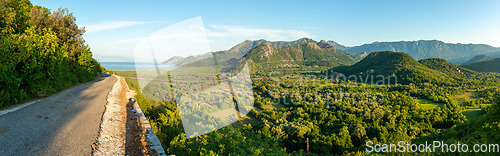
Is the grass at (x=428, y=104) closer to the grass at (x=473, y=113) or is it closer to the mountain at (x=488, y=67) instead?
the grass at (x=473, y=113)

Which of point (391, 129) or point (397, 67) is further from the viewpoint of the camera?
point (397, 67)

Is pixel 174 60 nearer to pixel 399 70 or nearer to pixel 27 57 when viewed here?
pixel 27 57

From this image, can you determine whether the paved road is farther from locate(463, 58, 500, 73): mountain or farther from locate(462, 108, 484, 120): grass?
locate(463, 58, 500, 73): mountain

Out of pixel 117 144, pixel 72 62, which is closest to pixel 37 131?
pixel 117 144

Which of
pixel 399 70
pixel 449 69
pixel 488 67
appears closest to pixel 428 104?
pixel 399 70

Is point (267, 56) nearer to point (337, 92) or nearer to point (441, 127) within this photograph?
point (337, 92)

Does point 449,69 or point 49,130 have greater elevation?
point 49,130

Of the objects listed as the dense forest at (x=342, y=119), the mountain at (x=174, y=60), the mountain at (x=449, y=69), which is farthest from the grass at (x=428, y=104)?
the mountain at (x=174, y=60)

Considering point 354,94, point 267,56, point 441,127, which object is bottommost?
point 441,127
